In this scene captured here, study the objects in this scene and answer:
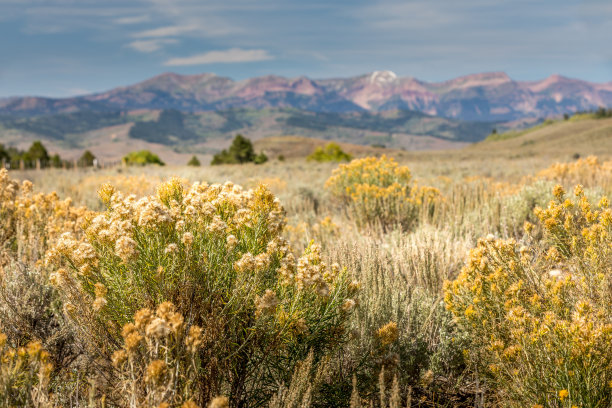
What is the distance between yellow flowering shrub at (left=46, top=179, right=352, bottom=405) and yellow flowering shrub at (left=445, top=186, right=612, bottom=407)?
94 cm

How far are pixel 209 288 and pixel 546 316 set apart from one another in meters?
1.80

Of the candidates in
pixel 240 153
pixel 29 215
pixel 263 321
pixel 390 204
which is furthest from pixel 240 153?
pixel 263 321

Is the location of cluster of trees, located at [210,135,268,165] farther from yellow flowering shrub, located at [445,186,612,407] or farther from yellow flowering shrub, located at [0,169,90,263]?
yellow flowering shrub, located at [445,186,612,407]

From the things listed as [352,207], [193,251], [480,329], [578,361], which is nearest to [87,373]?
[193,251]

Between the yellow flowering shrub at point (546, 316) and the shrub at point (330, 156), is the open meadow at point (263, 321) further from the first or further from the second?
the shrub at point (330, 156)

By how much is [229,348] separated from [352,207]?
562 cm

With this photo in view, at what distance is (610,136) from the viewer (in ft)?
247

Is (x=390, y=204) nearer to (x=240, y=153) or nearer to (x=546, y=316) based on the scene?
(x=546, y=316)

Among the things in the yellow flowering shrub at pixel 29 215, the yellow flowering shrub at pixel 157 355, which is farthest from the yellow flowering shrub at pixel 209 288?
the yellow flowering shrub at pixel 29 215

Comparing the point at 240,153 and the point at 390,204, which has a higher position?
the point at 240,153

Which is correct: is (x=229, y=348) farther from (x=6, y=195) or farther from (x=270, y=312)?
(x=6, y=195)

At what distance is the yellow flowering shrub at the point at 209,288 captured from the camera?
2.51 meters

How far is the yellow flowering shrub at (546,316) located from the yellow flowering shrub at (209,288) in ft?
3.08

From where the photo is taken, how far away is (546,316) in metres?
2.56
